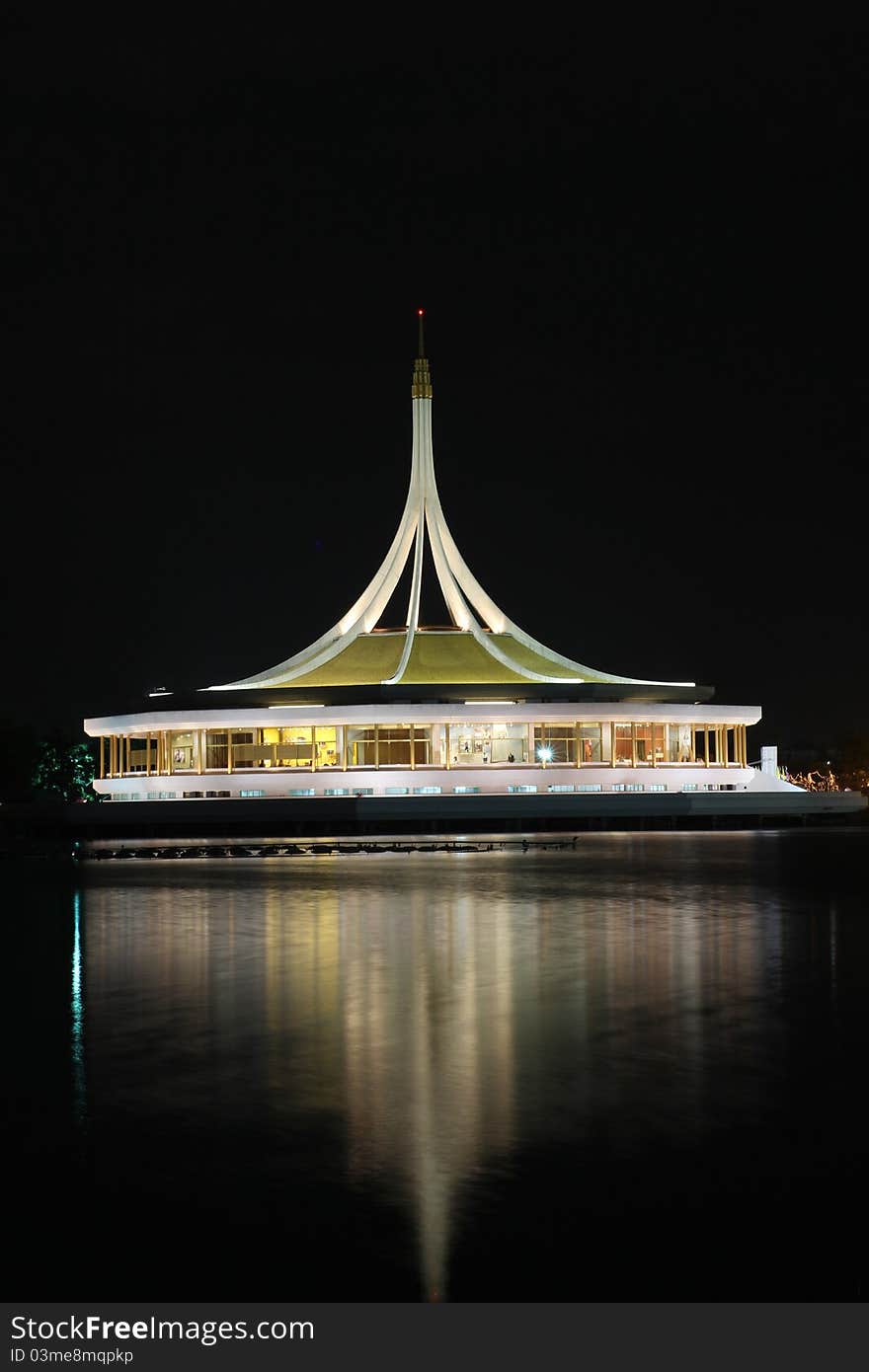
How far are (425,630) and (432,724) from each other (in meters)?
6.70

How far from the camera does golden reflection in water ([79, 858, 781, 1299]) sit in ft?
23.3

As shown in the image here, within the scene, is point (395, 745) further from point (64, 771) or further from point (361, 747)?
point (64, 771)

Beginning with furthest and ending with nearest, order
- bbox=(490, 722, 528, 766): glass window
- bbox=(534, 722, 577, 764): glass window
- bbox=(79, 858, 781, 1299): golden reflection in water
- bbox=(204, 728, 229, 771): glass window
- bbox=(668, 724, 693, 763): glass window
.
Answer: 1. bbox=(668, 724, 693, 763): glass window
2. bbox=(204, 728, 229, 771): glass window
3. bbox=(534, 722, 577, 764): glass window
4. bbox=(490, 722, 528, 766): glass window
5. bbox=(79, 858, 781, 1299): golden reflection in water

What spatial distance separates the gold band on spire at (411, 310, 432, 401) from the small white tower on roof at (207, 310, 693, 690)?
0.04 m

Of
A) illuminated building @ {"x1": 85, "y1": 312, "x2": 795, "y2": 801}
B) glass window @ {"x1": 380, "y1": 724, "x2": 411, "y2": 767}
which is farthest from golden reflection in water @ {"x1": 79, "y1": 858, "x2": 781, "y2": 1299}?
glass window @ {"x1": 380, "y1": 724, "x2": 411, "y2": 767}

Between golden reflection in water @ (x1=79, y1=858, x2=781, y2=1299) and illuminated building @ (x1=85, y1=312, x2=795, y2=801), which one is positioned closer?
golden reflection in water @ (x1=79, y1=858, x2=781, y2=1299)

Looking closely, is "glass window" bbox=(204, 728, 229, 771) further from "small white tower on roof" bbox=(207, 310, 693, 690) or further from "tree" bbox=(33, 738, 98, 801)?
"tree" bbox=(33, 738, 98, 801)

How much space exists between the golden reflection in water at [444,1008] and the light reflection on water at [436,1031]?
0.02 m

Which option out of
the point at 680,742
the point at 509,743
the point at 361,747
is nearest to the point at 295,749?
the point at 361,747

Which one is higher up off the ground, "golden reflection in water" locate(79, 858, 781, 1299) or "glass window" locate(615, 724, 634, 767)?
"glass window" locate(615, 724, 634, 767)

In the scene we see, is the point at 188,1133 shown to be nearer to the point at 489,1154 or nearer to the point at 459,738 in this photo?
the point at 489,1154

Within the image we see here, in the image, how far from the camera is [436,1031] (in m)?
9.75

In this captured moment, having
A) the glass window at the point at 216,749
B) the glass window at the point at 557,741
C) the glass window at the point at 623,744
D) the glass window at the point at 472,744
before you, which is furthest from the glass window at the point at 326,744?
the glass window at the point at 623,744
